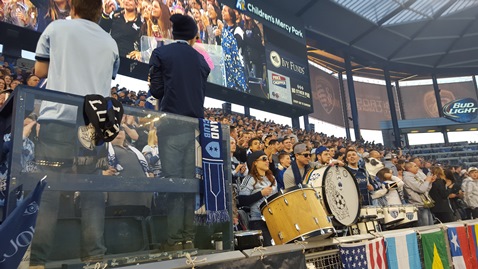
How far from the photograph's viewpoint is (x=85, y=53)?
7.76 feet

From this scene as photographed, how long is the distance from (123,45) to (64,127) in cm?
1063

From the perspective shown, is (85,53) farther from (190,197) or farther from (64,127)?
(190,197)

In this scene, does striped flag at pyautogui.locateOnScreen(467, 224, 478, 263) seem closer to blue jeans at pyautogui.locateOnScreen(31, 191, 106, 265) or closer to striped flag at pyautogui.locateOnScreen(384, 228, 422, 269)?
striped flag at pyautogui.locateOnScreen(384, 228, 422, 269)

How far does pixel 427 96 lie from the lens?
38656 mm

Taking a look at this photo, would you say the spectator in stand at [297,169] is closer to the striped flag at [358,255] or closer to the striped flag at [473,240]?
the striped flag at [358,255]

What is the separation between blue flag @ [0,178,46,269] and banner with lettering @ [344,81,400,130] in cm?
3598

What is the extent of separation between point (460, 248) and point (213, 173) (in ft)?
9.44

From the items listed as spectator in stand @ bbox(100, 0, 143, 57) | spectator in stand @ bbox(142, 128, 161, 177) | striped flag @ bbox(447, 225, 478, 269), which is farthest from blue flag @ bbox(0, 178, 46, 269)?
spectator in stand @ bbox(100, 0, 143, 57)

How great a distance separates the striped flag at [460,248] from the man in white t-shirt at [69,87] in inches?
135

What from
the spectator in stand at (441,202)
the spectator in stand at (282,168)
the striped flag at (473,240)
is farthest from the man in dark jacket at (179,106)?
the spectator in stand at (441,202)

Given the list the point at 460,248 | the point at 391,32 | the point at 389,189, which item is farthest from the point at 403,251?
the point at 391,32

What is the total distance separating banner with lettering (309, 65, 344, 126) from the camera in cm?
2938

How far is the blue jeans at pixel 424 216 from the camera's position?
6467 millimetres

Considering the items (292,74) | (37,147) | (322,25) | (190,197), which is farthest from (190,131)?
(322,25)
